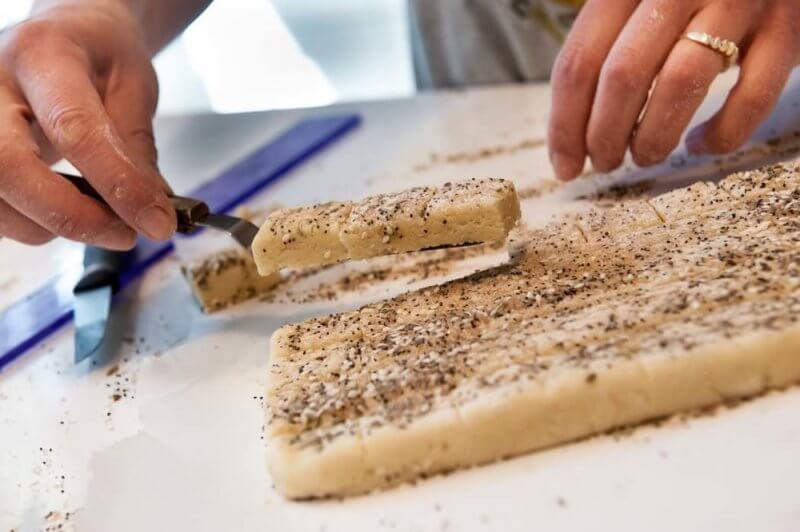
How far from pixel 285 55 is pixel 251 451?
→ 14.0 ft

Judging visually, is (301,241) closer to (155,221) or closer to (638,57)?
(155,221)

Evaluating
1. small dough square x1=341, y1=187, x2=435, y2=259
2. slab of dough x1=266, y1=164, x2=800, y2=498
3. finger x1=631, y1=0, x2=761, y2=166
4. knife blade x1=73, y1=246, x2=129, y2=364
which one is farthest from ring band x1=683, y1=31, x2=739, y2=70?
knife blade x1=73, y1=246, x2=129, y2=364

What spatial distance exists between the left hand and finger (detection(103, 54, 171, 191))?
3.80ft

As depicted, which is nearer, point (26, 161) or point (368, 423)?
point (368, 423)

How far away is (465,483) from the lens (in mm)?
1297

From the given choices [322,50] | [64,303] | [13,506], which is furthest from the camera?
[322,50]

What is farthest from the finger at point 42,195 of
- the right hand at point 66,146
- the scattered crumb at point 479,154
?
the scattered crumb at point 479,154

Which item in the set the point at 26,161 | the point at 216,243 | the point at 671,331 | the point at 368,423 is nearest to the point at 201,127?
the point at 216,243

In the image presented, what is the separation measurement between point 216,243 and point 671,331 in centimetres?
162

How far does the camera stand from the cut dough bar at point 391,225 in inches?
63.3

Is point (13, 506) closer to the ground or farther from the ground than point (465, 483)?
closer to the ground

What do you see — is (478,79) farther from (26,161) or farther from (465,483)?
(465,483)

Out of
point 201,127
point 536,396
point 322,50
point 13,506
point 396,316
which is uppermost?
point 536,396

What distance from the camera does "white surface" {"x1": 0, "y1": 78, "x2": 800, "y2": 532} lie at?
1192mm
